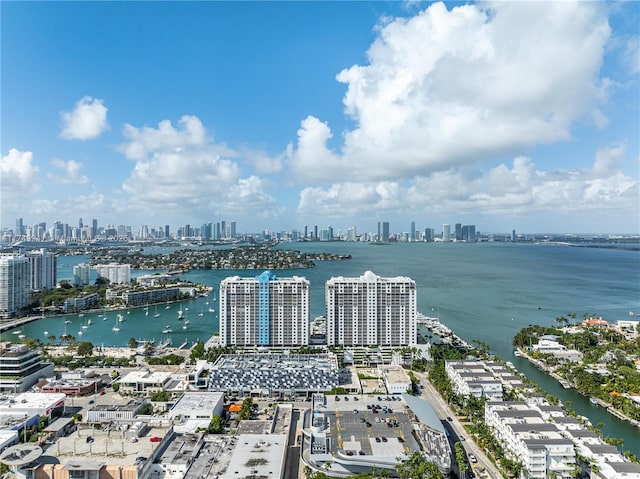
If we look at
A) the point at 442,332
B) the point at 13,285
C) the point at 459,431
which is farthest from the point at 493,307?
the point at 13,285

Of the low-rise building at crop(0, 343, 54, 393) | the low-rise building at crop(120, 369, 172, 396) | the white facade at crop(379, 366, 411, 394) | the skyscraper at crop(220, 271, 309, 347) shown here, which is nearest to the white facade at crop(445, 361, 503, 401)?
the white facade at crop(379, 366, 411, 394)

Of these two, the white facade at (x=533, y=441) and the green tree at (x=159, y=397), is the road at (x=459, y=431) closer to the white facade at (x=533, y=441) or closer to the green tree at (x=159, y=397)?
the white facade at (x=533, y=441)

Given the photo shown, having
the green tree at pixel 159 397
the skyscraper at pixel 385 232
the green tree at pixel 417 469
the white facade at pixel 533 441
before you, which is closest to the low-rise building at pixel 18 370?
the green tree at pixel 159 397

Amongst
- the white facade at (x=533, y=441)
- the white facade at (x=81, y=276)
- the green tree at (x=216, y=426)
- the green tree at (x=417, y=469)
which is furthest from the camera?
the white facade at (x=81, y=276)

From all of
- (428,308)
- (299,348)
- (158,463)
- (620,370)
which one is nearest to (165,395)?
(158,463)

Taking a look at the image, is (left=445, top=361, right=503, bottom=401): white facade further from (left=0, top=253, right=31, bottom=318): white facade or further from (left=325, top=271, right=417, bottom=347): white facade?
(left=0, top=253, right=31, bottom=318): white facade

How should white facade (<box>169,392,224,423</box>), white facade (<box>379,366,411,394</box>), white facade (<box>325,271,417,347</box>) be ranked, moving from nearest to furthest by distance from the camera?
white facade (<box>169,392,224,423</box>), white facade (<box>379,366,411,394</box>), white facade (<box>325,271,417,347</box>)
